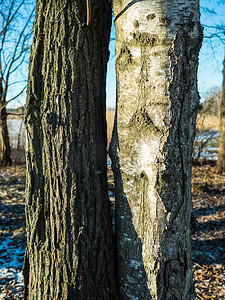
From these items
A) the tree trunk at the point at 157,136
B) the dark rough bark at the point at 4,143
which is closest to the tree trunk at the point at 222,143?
the tree trunk at the point at 157,136

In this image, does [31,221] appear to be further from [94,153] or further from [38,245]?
[94,153]

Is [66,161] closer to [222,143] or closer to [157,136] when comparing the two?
[157,136]

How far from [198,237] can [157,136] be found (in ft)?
11.1

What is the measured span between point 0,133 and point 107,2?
31.0 feet

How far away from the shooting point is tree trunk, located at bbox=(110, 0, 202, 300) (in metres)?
1.40

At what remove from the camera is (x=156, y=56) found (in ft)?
4.63

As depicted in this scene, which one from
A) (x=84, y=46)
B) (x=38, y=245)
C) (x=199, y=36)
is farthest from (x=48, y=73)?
(x=38, y=245)

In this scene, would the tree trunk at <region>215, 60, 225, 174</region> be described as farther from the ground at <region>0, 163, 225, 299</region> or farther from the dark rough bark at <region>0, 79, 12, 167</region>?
the dark rough bark at <region>0, 79, 12, 167</region>

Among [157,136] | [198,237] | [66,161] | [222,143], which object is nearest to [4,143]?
[222,143]

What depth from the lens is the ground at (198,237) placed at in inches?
117

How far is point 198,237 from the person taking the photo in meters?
4.20

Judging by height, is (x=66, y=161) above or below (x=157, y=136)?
below

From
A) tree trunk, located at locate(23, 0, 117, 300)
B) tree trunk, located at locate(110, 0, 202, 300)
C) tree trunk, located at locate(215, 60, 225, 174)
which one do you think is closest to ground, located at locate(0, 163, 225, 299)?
tree trunk, located at locate(110, 0, 202, 300)

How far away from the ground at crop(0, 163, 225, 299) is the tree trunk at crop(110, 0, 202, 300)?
0.32m
